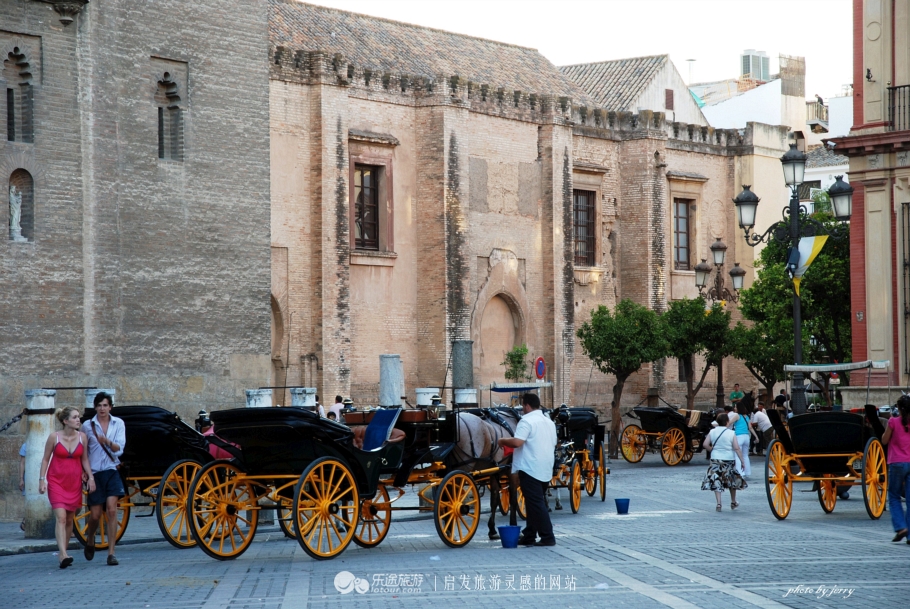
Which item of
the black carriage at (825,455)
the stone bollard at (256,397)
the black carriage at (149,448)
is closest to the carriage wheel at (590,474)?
the black carriage at (825,455)

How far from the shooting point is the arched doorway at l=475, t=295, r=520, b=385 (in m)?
34.7

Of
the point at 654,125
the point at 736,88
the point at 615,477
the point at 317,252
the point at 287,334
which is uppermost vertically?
the point at 736,88

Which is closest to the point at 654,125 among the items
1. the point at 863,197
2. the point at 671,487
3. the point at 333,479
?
the point at 863,197

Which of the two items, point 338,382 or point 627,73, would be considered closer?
point 338,382

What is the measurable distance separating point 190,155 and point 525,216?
15.9 m

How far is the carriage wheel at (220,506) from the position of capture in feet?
37.0

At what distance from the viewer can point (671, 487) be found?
20.3 meters

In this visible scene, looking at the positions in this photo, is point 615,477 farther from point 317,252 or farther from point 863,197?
point 317,252

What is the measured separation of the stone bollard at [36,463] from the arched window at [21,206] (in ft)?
15.4

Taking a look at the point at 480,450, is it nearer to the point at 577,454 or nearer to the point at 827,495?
the point at 577,454

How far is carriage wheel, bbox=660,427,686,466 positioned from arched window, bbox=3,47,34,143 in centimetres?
1314

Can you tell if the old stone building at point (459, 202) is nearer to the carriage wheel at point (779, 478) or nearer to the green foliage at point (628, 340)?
the green foliage at point (628, 340)

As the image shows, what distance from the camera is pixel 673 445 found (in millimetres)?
25625

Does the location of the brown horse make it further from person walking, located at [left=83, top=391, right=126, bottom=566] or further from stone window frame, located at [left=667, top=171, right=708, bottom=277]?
stone window frame, located at [left=667, top=171, right=708, bottom=277]
